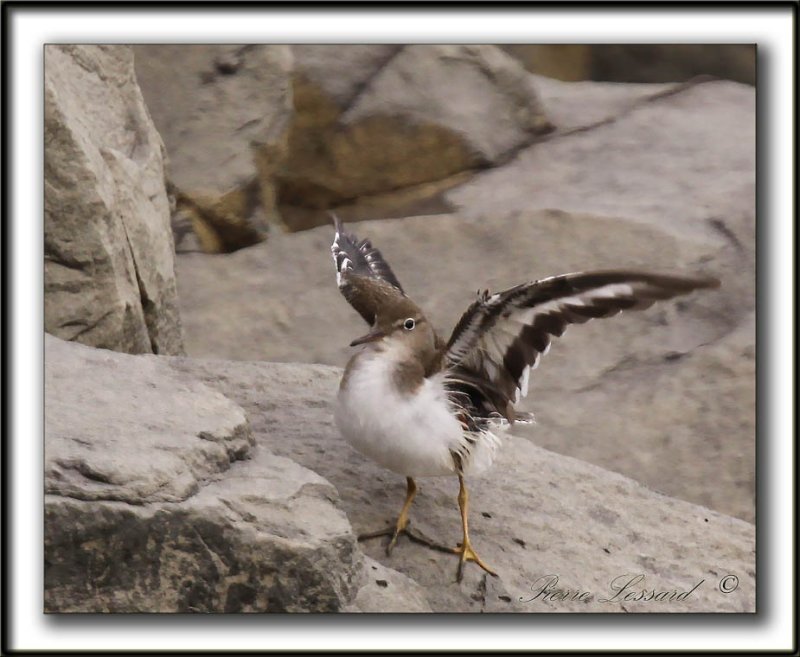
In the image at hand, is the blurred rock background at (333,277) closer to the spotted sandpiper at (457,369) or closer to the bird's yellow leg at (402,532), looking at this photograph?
the bird's yellow leg at (402,532)

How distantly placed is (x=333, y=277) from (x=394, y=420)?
3.11m

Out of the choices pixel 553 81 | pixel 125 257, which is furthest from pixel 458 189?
pixel 125 257

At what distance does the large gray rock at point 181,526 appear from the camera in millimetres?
2873

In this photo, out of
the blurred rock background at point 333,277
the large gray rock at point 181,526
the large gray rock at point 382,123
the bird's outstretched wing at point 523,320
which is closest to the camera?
the large gray rock at point 181,526

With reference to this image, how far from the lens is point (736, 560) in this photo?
12.9ft

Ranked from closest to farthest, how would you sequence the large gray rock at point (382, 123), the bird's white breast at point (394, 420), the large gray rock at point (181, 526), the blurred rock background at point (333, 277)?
the large gray rock at point (181, 526)
the blurred rock background at point (333, 277)
the bird's white breast at point (394, 420)
the large gray rock at point (382, 123)

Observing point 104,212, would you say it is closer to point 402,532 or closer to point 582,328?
point 402,532

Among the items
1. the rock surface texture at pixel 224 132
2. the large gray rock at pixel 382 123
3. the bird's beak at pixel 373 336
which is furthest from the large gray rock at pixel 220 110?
the bird's beak at pixel 373 336

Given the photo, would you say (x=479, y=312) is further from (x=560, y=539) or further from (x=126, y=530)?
(x=126, y=530)

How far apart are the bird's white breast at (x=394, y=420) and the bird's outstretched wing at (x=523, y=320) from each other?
15 cm

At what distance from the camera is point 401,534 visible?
355 cm

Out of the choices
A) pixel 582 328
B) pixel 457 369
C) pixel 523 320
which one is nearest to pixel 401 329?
pixel 457 369

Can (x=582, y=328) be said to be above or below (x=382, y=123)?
below

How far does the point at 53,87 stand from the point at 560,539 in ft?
7.46
